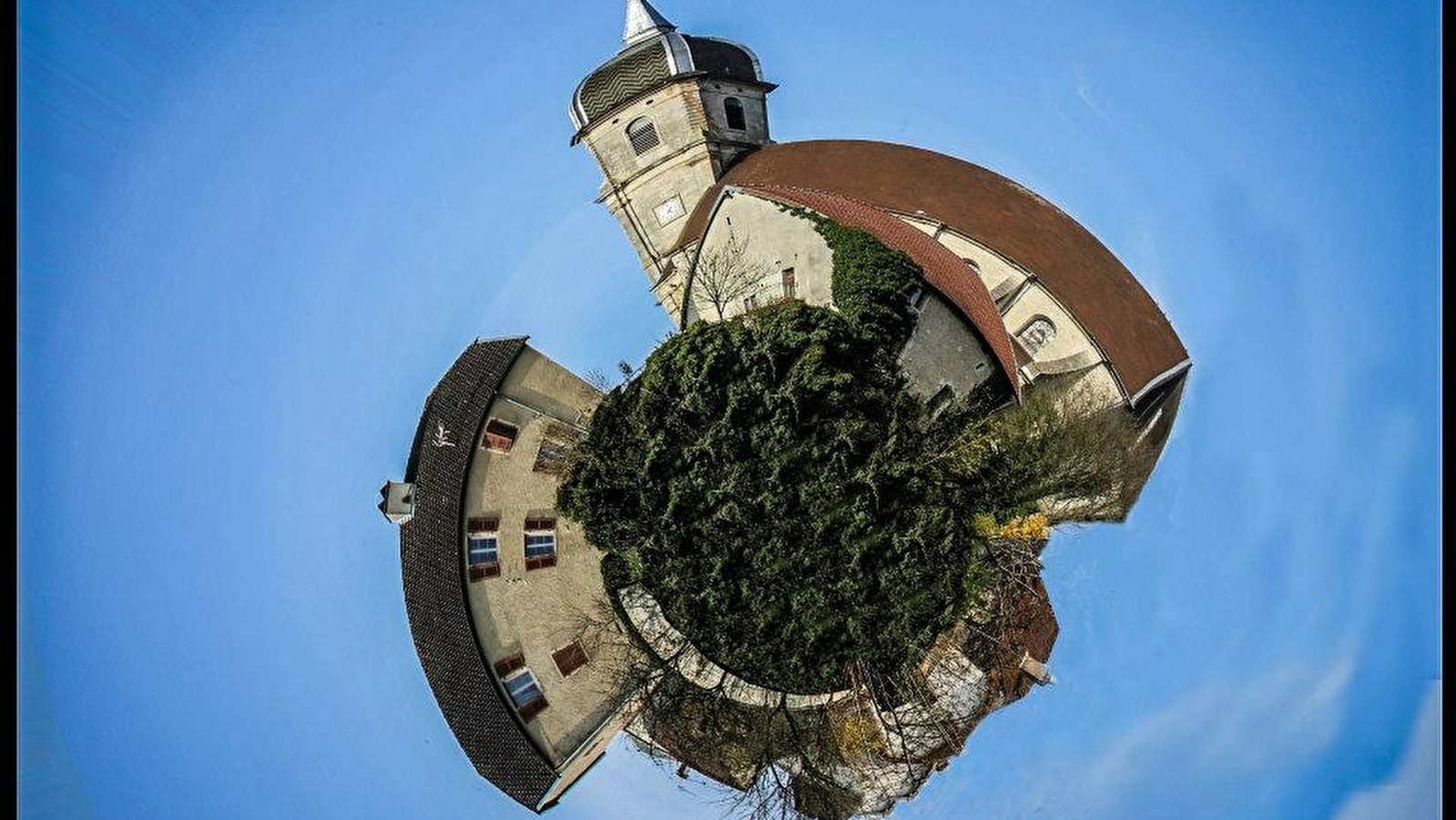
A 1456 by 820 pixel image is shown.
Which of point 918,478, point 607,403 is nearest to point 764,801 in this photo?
point 918,478

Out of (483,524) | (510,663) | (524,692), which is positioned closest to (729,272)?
(483,524)

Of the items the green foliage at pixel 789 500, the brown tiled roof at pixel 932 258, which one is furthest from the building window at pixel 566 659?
the brown tiled roof at pixel 932 258

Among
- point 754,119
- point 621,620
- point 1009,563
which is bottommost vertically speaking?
point 621,620

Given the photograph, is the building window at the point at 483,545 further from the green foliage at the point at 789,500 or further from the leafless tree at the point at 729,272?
the leafless tree at the point at 729,272

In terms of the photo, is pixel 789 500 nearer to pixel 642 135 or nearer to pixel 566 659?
pixel 566 659

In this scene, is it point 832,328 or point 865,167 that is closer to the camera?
point 832,328

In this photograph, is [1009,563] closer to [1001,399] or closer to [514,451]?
[1001,399]
